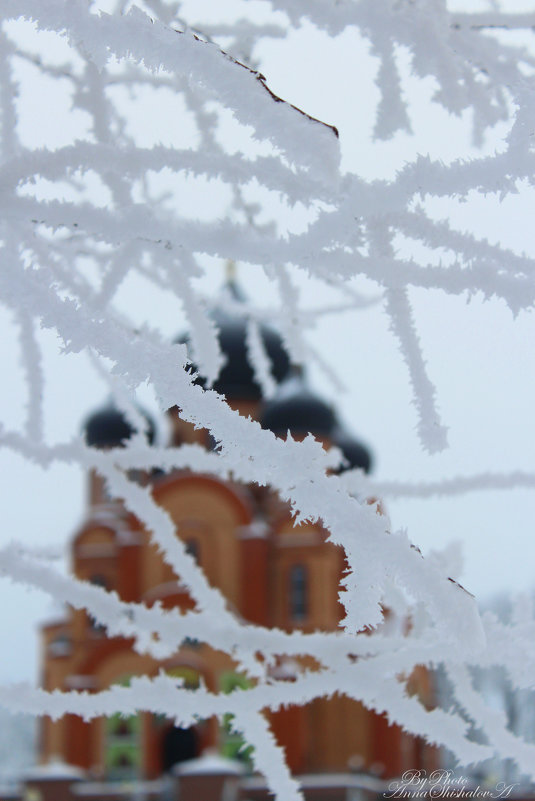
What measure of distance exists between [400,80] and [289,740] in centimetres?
1355

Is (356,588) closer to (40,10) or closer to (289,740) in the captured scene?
(40,10)

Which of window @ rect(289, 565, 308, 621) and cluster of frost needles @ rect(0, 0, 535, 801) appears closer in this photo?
cluster of frost needles @ rect(0, 0, 535, 801)

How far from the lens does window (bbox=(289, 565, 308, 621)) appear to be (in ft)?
50.2

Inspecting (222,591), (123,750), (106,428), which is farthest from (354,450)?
(123,750)

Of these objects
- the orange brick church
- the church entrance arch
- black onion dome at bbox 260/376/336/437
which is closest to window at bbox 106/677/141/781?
the orange brick church

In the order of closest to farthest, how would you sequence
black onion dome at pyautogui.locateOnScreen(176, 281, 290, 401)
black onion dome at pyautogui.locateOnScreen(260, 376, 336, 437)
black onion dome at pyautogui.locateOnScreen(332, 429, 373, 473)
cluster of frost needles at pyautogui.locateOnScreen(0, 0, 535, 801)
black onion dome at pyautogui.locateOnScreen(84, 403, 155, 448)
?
cluster of frost needles at pyautogui.locateOnScreen(0, 0, 535, 801) < black onion dome at pyautogui.locateOnScreen(260, 376, 336, 437) < black onion dome at pyautogui.locateOnScreen(332, 429, 373, 473) < black onion dome at pyautogui.locateOnScreen(176, 281, 290, 401) < black onion dome at pyautogui.locateOnScreen(84, 403, 155, 448)

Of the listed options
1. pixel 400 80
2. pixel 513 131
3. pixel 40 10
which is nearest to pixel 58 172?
pixel 40 10

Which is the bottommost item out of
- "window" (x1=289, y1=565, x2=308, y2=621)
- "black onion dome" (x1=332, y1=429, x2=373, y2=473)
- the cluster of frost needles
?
the cluster of frost needles

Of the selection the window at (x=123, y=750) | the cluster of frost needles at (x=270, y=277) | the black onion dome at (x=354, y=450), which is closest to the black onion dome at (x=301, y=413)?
the black onion dome at (x=354, y=450)

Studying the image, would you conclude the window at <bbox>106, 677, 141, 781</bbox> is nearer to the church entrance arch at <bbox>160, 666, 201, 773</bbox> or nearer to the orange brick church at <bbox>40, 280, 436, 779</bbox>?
the orange brick church at <bbox>40, 280, 436, 779</bbox>

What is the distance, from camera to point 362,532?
2.24 ft

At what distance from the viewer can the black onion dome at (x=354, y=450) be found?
15.8 m

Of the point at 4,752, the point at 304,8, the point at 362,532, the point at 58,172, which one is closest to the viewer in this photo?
the point at 362,532

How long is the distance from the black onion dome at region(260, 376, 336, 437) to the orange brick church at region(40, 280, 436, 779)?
0.02 meters
